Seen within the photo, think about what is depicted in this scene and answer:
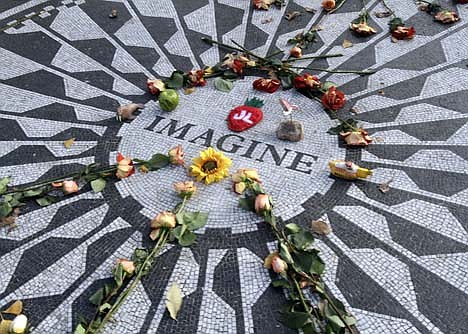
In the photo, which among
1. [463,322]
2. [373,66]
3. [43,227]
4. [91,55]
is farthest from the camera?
[91,55]

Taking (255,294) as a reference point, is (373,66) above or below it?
above

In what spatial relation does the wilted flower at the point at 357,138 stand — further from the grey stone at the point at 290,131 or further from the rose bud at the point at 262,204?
the rose bud at the point at 262,204

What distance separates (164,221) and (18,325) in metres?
0.94

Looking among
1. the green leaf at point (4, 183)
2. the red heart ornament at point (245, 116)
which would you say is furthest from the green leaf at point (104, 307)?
the red heart ornament at point (245, 116)

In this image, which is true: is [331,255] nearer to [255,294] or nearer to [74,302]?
→ [255,294]

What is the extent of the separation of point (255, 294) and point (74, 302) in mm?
983

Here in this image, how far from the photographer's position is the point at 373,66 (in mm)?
4395

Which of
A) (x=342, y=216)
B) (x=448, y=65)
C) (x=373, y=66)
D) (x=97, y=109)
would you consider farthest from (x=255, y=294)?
(x=448, y=65)

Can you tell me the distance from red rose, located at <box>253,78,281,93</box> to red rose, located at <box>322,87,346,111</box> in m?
0.45

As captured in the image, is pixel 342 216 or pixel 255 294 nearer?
pixel 255 294

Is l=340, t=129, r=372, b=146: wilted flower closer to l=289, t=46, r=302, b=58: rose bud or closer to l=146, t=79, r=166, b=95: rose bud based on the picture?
l=289, t=46, r=302, b=58: rose bud

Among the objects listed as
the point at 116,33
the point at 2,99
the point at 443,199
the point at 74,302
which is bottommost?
the point at 74,302

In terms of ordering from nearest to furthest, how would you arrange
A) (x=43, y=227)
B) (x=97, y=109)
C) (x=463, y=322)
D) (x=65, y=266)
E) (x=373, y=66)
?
(x=463, y=322)
(x=65, y=266)
(x=43, y=227)
(x=97, y=109)
(x=373, y=66)

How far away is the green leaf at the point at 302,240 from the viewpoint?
2893mm
